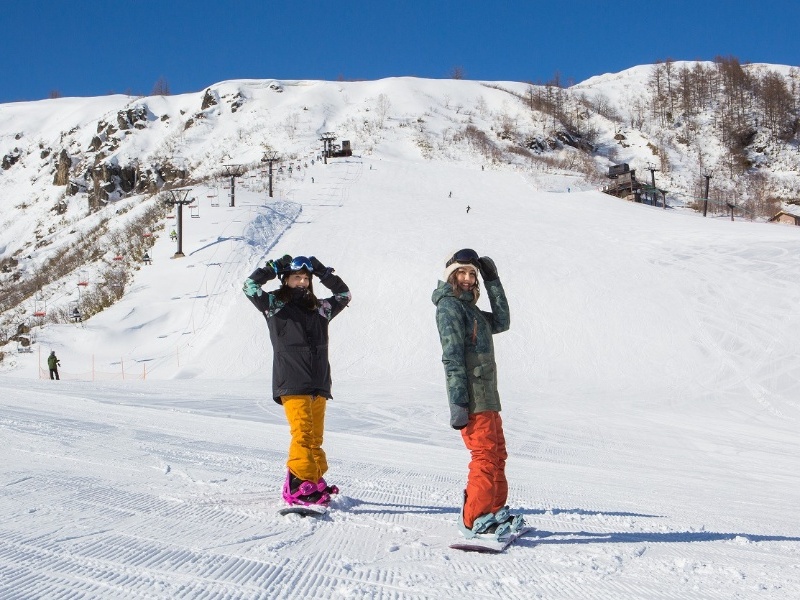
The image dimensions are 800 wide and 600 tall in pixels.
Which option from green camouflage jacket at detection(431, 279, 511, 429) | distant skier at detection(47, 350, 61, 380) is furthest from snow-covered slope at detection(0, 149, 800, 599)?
distant skier at detection(47, 350, 61, 380)

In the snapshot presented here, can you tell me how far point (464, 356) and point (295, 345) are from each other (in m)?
1.18

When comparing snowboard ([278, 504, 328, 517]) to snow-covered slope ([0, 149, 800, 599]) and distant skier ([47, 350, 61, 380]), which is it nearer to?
snow-covered slope ([0, 149, 800, 599])

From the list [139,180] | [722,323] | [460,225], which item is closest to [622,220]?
[460,225]

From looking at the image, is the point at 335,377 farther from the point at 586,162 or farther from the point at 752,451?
the point at 586,162

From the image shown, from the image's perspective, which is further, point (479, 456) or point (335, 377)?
point (335, 377)

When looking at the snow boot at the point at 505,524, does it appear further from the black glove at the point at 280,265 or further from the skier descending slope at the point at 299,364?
the black glove at the point at 280,265

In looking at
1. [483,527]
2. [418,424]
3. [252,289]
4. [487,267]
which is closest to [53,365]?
[418,424]

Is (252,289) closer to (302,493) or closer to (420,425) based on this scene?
(302,493)

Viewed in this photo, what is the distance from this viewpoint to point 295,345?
14.1ft

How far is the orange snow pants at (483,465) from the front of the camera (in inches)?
146

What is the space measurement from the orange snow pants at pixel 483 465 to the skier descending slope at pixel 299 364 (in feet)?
3.44

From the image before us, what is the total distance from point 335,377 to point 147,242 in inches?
594

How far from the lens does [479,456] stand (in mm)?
3738

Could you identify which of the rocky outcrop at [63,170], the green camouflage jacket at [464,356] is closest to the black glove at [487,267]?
the green camouflage jacket at [464,356]
